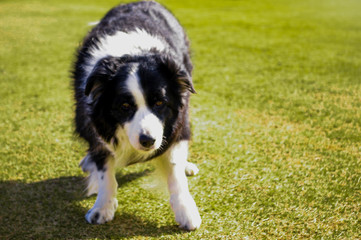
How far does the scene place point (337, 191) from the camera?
2.99 meters

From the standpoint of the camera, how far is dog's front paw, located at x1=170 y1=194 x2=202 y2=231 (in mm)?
2635

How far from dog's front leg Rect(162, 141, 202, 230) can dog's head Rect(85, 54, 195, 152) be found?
17 cm

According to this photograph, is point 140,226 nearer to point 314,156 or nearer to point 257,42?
point 314,156

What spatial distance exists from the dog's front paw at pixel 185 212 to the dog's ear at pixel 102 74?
967 mm

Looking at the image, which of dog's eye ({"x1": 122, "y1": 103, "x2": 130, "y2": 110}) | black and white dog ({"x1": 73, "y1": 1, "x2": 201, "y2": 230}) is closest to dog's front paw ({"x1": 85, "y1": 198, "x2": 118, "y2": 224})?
black and white dog ({"x1": 73, "y1": 1, "x2": 201, "y2": 230})

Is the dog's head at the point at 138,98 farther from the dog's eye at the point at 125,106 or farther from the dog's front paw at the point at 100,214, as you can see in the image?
the dog's front paw at the point at 100,214

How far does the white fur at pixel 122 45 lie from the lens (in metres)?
2.90

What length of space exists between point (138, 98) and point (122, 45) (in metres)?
0.62

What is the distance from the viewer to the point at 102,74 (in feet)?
8.66

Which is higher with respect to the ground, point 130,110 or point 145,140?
point 130,110

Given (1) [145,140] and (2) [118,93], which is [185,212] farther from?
(2) [118,93]

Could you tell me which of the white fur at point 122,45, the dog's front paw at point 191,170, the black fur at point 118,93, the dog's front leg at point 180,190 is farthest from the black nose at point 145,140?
the dog's front paw at point 191,170

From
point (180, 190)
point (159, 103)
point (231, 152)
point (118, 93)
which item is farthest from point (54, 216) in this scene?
point (231, 152)

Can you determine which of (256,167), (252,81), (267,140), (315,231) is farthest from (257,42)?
(315,231)
